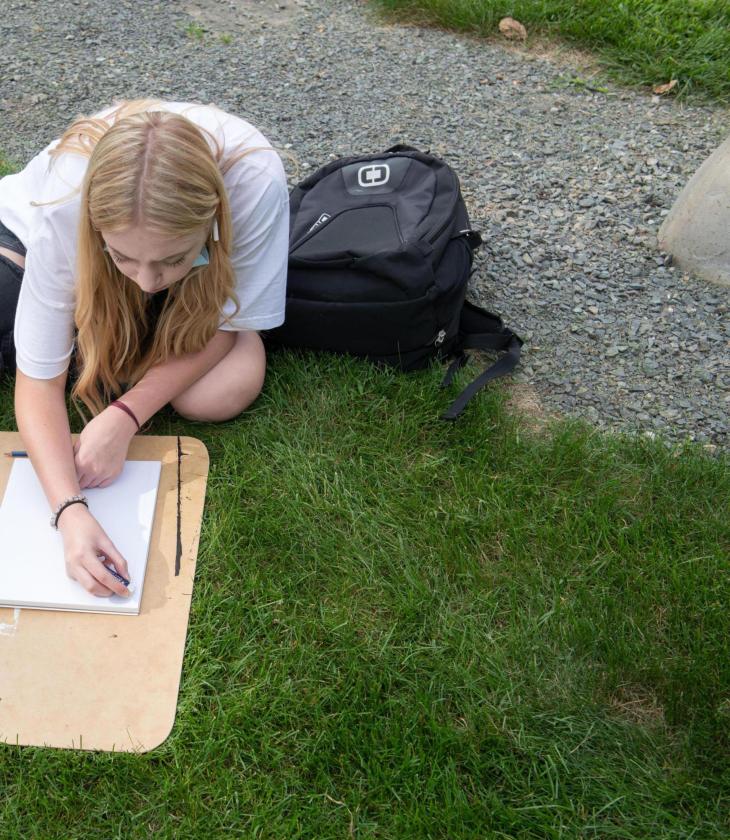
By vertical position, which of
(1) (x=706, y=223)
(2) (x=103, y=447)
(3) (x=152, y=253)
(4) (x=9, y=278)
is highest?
(3) (x=152, y=253)

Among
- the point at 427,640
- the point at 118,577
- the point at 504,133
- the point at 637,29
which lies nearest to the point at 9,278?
the point at 118,577

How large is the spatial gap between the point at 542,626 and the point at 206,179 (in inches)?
52.6

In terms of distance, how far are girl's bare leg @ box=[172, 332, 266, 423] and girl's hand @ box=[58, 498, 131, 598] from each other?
0.47m

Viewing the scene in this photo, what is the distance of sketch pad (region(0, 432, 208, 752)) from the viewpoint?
174cm

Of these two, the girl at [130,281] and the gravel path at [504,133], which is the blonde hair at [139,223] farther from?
the gravel path at [504,133]

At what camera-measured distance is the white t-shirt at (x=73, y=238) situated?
1844 millimetres

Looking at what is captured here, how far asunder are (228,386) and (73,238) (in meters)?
0.61

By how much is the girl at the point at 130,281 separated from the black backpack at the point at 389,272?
22cm

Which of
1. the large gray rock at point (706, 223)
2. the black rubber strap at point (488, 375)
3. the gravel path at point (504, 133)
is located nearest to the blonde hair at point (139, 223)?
the black rubber strap at point (488, 375)

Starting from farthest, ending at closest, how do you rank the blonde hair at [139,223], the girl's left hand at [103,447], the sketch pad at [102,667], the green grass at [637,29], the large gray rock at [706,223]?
the green grass at [637,29], the large gray rock at [706,223], the girl's left hand at [103,447], the sketch pad at [102,667], the blonde hair at [139,223]

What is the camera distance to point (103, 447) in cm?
208

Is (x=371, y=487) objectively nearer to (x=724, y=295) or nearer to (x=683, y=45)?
(x=724, y=295)

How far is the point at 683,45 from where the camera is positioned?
154 inches

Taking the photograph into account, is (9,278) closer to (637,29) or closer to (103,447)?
(103,447)
